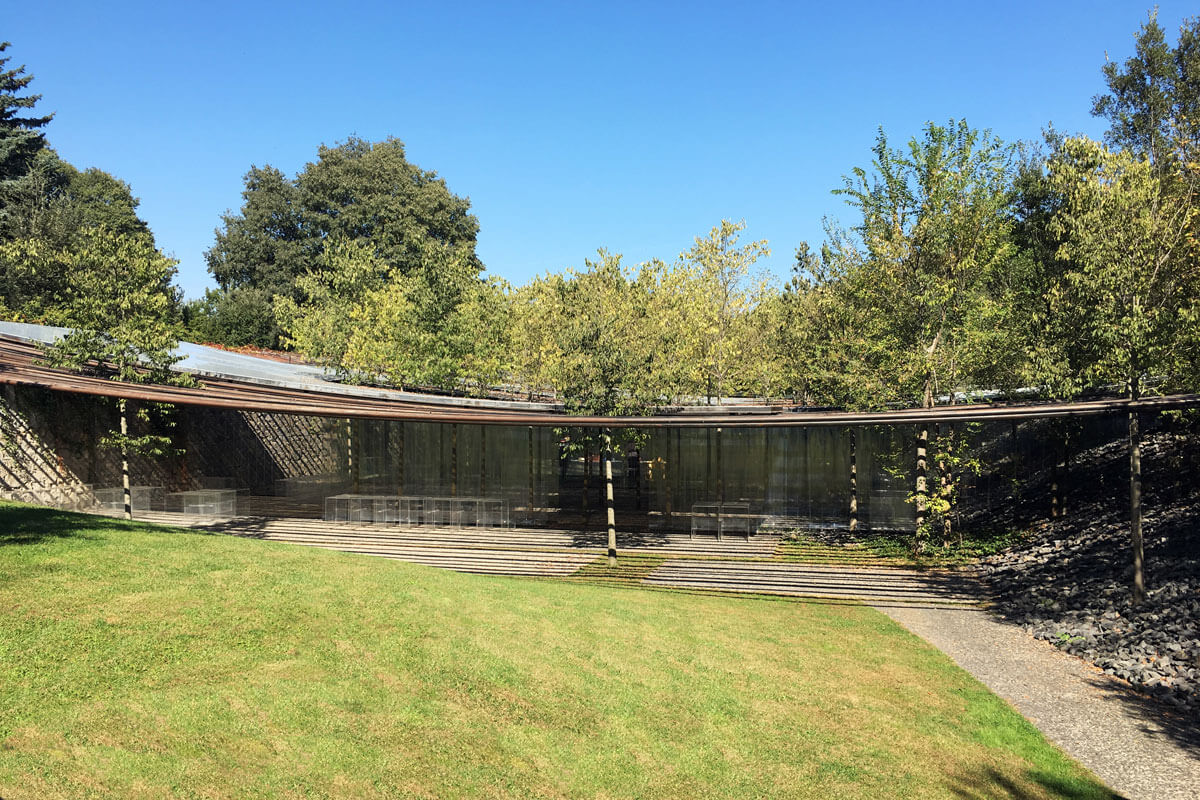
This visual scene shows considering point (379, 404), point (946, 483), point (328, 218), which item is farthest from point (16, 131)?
point (946, 483)

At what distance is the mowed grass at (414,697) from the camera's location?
6875 mm

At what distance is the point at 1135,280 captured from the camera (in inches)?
608

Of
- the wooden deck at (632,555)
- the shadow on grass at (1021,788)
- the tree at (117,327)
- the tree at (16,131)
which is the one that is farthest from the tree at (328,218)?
the shadow on grass at (1021,788)

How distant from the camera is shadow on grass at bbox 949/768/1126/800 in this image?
842 centimetres

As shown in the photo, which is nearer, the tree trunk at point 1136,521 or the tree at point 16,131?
the tree trunk at point 1136,521

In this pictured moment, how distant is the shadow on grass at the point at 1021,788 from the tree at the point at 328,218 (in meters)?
53.9

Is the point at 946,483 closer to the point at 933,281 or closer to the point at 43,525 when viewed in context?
the point at 933,281

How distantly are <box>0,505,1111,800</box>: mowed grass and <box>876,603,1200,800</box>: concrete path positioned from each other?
0.46 metres

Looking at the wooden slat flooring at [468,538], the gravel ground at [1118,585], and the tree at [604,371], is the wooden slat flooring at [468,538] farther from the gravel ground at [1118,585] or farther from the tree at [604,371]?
the gravel ground at [1118,585]

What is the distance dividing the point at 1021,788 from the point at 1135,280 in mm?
11545

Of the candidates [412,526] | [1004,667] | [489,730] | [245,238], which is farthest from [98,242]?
[245,238]

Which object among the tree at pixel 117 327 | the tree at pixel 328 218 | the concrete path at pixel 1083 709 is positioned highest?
the tree at pixel 328 218

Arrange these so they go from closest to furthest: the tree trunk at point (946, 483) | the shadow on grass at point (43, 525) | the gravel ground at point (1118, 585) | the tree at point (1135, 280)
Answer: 1. the shadow on grass at point (43, 525)
2. the gravel ground at point (1118, 585)
3. the tree at point (1135, 280)
4. the tree trunk at point (946, 483)

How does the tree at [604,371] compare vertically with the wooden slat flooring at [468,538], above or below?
above
